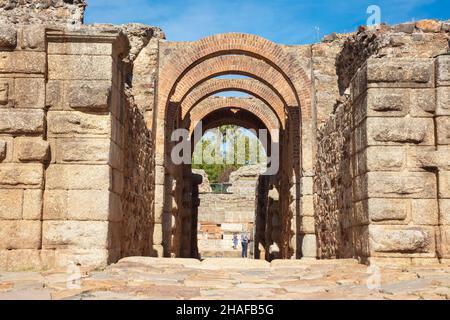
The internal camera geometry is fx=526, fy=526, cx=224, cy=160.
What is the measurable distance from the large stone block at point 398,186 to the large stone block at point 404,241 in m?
0.38

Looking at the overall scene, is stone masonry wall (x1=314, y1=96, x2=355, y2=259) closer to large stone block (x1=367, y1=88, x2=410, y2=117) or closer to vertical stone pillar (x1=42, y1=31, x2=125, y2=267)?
large stone block (x1=367, y1=88, x2=410, y2=117)

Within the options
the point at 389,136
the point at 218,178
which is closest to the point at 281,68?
the point at 389,136

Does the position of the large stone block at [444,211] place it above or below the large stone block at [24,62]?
below

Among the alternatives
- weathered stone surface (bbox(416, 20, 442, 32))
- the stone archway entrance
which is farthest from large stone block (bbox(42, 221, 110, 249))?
the stone archway entrance

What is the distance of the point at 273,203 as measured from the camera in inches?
675

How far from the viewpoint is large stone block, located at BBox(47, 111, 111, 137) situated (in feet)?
18.7

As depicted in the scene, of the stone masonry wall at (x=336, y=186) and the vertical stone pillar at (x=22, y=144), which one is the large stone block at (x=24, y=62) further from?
the stone masonry wall at (x=336, y=186)

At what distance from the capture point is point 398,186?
587cm

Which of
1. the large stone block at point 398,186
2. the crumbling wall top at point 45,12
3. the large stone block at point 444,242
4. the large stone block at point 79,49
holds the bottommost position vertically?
the large stone block at point 444,242

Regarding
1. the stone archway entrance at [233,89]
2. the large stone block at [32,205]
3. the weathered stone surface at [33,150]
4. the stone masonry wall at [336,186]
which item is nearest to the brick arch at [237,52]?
the stone archway entrance at [233,89]

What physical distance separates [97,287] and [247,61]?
11199mm

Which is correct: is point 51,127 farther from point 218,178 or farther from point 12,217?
point 218,178

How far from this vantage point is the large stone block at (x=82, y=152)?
18.5ft

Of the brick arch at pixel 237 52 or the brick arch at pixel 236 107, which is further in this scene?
the brick arch at pixel 236 107
